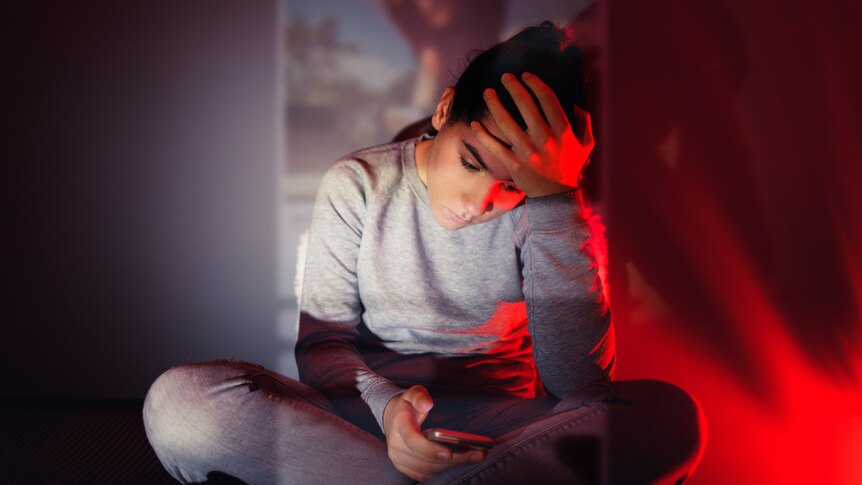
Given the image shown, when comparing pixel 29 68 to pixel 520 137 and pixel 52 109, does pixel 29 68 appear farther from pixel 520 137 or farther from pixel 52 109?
pixel 520 137

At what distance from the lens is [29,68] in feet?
4.32

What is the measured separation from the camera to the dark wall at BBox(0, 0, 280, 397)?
4.31 feet

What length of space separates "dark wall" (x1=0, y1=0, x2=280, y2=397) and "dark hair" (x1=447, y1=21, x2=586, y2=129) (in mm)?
623

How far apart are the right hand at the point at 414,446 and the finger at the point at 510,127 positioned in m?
0.34

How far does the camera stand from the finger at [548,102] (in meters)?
0.79

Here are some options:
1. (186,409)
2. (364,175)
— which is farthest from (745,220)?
(186,409)

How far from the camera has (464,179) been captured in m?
0.84

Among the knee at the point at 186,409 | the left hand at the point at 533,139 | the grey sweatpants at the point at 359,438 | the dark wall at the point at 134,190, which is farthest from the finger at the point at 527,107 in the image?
the dark wall at the point at 134,190

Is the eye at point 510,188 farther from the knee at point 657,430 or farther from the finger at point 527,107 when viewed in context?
the knee at point 657,430

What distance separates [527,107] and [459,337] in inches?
→ 15.3

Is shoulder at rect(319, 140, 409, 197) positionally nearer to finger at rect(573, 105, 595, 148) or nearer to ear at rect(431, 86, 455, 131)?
ear at rect(431, 86, 455, 131)

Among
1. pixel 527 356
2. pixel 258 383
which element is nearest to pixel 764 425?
pixel 527 356

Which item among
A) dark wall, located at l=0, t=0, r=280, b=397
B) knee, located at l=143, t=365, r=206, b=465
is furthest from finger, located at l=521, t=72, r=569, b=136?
dark wall, located at l=0, t=0, r=280, b=397

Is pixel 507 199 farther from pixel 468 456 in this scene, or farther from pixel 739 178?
pixel 739 178
